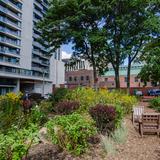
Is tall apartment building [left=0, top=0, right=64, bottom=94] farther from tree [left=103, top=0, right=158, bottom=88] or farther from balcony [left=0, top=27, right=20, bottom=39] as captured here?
Answer: tree [left=103, top=0, right=158, bottom=88]

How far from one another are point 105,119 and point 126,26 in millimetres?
18458

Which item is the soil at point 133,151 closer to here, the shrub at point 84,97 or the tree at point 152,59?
the shrub at point 84,97

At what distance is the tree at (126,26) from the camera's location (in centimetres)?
2789

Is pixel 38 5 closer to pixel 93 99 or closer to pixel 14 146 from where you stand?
pixel 93 99

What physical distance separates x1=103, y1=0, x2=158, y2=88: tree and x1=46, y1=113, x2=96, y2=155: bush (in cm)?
2025

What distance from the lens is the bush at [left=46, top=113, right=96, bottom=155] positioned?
7996 millimetres

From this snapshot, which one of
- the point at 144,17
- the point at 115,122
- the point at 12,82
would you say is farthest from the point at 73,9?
the point at 12,82

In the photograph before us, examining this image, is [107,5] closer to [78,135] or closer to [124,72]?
[78,135]

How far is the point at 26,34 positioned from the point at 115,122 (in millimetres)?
67592

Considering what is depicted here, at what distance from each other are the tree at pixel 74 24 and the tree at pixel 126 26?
1.10m

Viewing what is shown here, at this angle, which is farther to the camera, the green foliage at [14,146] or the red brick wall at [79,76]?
the red brick wall at [79,76]

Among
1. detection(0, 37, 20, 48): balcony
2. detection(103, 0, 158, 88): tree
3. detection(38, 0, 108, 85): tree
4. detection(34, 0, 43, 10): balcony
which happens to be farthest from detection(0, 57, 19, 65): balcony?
detection(103, 0, 158, 88): tree

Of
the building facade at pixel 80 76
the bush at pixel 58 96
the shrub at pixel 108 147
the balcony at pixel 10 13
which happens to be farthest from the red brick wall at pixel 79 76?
the shrub at pixel 108 147

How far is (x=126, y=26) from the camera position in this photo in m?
28.0
